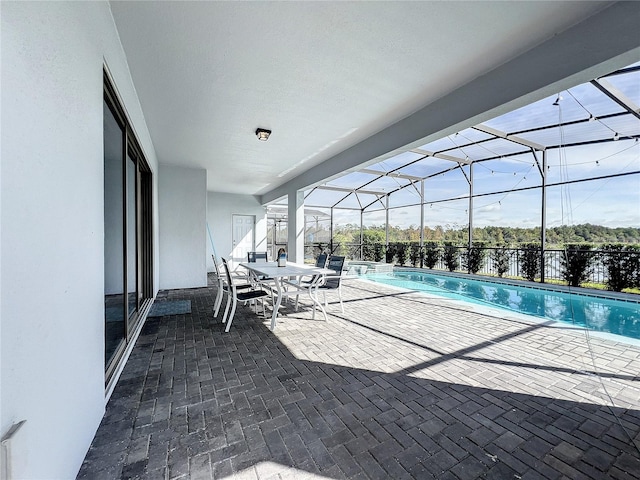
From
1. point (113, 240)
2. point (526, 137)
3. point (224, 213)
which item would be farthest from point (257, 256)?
point (526, 137)

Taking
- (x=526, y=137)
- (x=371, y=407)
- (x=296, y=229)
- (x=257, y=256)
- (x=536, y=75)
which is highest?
(x=526, y=137)

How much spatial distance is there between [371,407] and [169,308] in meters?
3.86

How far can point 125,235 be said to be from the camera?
2668mm

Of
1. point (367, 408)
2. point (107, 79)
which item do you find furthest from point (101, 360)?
point (107, 79)

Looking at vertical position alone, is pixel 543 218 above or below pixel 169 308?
above

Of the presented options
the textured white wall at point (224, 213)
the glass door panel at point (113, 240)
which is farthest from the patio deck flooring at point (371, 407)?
the textured white wall at point (224, 213)

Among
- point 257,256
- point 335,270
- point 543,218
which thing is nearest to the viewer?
point 335,270

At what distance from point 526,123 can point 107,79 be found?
6044 mm

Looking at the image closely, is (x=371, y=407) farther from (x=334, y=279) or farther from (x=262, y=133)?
(x=262, y=133)

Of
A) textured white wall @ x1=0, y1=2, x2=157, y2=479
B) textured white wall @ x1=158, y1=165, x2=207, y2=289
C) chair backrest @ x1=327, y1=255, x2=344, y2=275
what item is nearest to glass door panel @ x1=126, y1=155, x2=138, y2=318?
textured white wall @ x1=158, y1=165, x2=207, y2=289

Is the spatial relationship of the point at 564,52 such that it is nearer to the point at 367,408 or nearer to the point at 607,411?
the point at 607,411

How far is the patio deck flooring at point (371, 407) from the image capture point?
1.48m

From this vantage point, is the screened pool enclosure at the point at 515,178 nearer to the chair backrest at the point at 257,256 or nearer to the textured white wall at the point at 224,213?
the chair backrest at the point at 257,256

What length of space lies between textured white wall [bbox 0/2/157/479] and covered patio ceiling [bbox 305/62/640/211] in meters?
3.83
